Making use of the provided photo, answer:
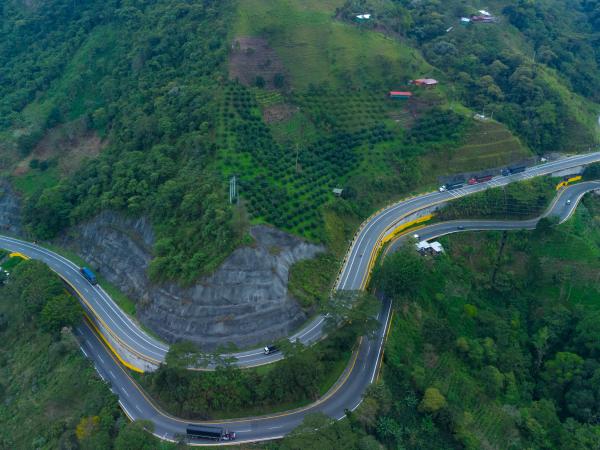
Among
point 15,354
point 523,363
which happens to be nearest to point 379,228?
point 523,363

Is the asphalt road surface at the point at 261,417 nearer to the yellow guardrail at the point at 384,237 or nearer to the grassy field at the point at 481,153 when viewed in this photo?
the yellow guardrail at the point at 384,237

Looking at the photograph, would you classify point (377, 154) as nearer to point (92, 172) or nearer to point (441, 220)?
point (441, 220)

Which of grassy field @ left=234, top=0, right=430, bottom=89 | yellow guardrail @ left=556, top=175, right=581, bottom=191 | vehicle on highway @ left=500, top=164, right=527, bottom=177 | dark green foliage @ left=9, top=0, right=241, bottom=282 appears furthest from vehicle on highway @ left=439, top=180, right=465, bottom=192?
dark green foliage @ left=9, top=0, right=241, bottom=282

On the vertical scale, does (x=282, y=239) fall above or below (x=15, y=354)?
above

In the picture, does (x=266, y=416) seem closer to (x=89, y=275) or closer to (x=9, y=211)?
(x=89, y=275)

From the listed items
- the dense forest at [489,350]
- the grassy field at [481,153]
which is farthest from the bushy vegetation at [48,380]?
the grassy field at [481,153]

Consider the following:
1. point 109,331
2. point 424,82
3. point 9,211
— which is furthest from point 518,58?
point 9,211
